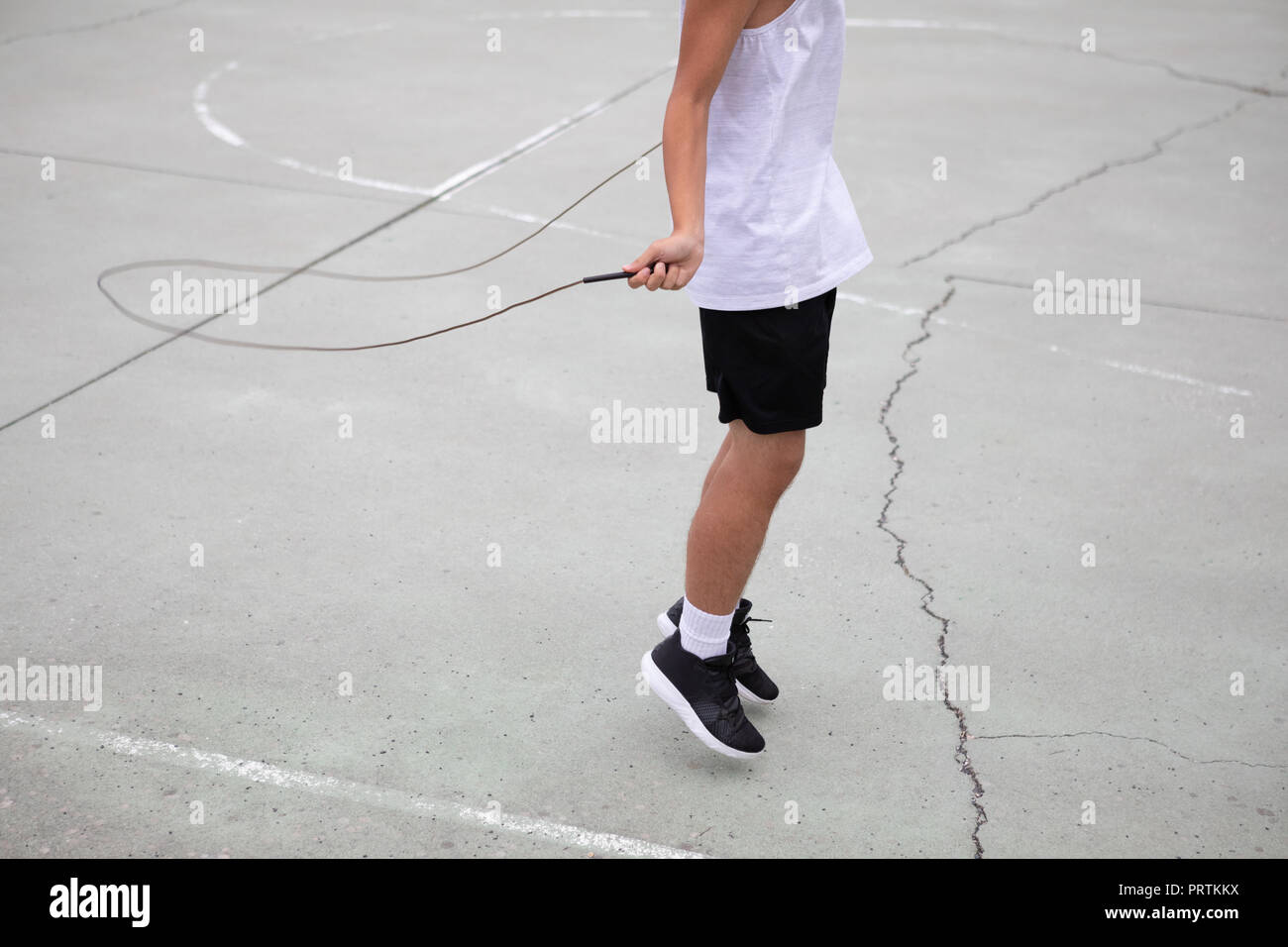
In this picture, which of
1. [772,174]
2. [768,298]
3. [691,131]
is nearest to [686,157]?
[691,131]

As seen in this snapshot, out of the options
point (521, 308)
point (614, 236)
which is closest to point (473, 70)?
point (614, 236)

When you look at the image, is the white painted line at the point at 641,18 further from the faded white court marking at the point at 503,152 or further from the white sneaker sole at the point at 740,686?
the white sneaker sole at the point at 740,686

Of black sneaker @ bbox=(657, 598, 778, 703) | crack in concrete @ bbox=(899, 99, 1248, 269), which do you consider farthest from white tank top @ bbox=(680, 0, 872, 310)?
crack in concrete @ bbox=(899, 99, 1248, 269)

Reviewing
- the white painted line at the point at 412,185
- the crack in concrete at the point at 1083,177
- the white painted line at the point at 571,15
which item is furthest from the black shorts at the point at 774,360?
the white painted line at the point at 571,15

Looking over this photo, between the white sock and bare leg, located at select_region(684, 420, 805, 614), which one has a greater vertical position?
bare leg, located at select_region(684, 420, 805, 614)

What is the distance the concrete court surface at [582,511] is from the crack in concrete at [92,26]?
191 cm

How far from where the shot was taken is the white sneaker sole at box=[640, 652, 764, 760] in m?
2.80

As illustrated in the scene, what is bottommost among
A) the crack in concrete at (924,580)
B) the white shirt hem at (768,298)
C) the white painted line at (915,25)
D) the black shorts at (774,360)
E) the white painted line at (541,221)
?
the crack in concrete at (924,580)

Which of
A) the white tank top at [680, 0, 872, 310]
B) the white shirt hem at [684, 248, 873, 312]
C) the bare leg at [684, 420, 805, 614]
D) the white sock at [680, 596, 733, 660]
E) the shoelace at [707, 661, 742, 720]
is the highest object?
the white tank top at [680, 0, 872, 310]

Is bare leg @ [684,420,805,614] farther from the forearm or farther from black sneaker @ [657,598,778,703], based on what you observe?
the forearm

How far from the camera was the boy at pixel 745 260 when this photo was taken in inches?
95.3

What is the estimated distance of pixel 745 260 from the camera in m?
2.57

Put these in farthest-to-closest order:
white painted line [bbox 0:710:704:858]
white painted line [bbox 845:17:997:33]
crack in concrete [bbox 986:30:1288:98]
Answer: white painted line [bbox 845:17:997:33] → crack in concrete [bbox 986:30:1288:98] → white painted line [bbox 0:710:704:858]

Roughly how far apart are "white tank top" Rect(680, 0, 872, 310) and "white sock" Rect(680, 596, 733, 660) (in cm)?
70
